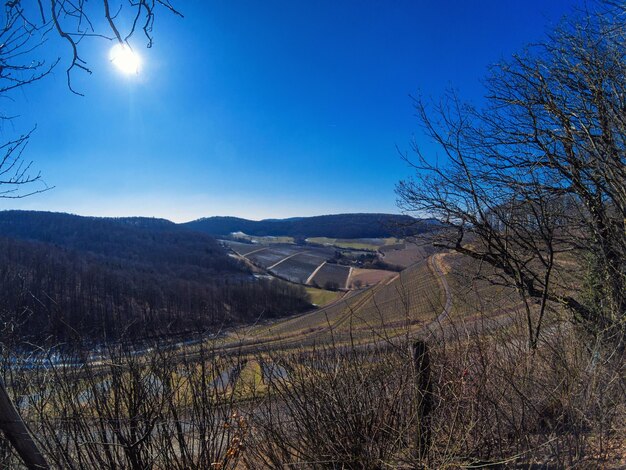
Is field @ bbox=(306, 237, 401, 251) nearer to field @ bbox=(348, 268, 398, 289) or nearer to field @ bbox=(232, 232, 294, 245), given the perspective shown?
field @ bbox=(232, 232, 294, 245)

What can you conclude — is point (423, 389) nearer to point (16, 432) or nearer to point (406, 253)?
point (16, 432)

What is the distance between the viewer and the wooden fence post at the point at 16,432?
170cm

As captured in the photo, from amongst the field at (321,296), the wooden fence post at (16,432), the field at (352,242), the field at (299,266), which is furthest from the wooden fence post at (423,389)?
the field at (352,242)

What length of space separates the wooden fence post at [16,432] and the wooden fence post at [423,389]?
2.48 meters

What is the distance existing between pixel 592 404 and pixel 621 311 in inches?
105

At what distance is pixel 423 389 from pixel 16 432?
2.63 metres

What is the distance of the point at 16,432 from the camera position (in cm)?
174

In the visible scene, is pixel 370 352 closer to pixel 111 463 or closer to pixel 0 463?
pixel 111 463

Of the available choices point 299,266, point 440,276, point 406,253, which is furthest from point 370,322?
point 299,266

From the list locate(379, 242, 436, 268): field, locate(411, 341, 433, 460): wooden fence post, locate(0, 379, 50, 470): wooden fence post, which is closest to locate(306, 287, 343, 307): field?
locate(379, 242, 436, 268): field

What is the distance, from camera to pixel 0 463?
2.42 m

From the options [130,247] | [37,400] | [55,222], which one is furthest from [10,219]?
[37,400]

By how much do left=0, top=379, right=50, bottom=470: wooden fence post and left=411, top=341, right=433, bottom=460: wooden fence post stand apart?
248 centimetres

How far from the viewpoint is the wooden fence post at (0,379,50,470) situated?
5.57 feet
